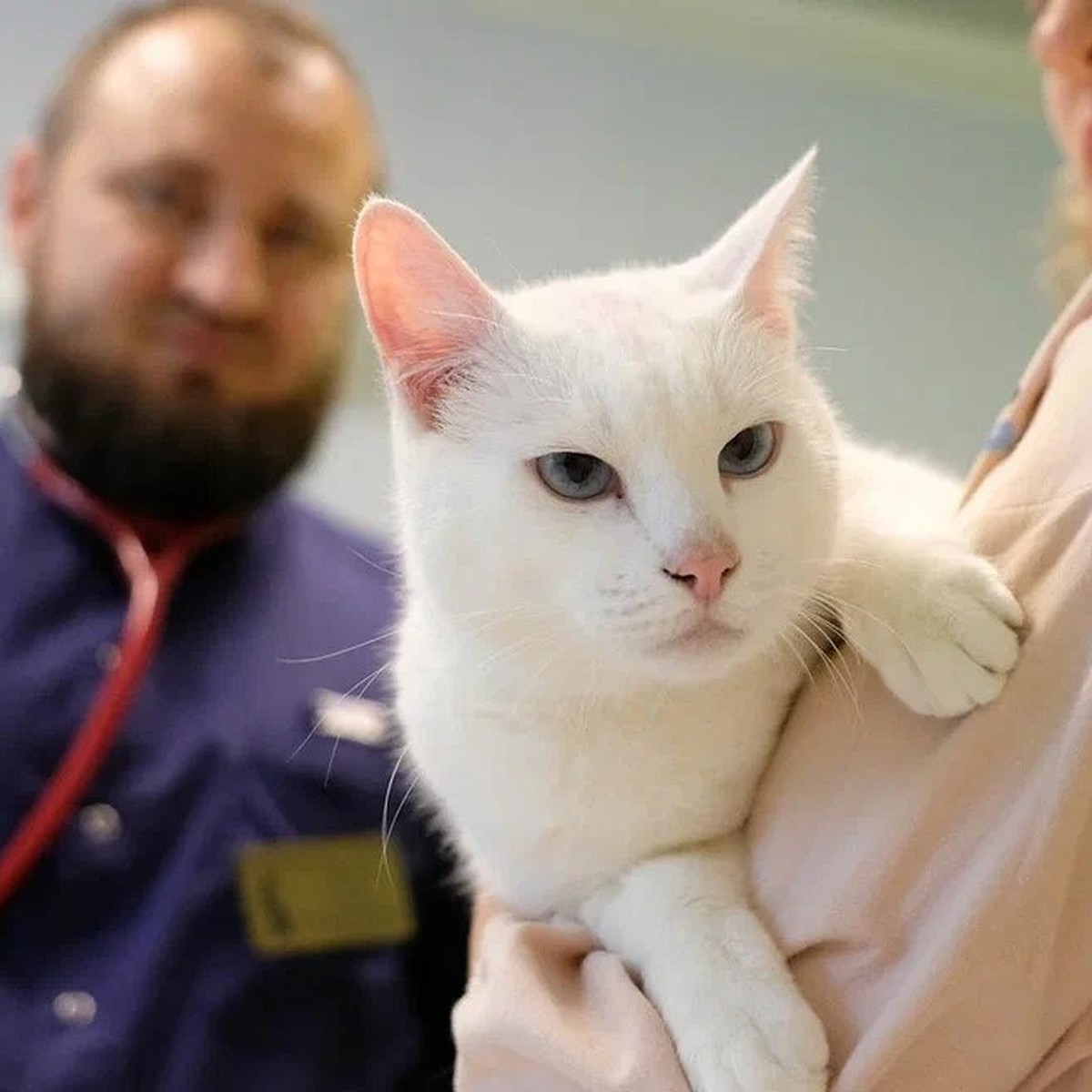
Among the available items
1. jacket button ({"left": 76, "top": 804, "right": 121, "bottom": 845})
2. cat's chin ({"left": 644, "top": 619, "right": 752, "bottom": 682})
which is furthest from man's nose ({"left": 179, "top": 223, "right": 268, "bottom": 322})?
cat's chin ({"left": 644, "top": 619, "right": 752, "bottom": 682})

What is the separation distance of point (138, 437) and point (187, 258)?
0.69 feet

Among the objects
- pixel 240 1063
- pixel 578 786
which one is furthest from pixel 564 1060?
pixel 240 1063

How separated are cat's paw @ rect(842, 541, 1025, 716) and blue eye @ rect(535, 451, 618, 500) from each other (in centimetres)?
14

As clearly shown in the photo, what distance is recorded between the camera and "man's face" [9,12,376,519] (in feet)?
4.39

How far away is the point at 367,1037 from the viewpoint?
123cm

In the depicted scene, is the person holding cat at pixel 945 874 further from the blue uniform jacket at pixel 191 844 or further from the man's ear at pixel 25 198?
the man's ear at pixel 25 198

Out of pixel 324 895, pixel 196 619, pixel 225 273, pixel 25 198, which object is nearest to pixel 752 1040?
pixel 324 895

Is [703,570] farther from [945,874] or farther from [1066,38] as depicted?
[1066,38]

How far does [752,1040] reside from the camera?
0.51 meters

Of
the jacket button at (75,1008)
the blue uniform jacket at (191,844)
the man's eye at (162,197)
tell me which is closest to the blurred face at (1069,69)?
the blue uniform jacket at (191,844)

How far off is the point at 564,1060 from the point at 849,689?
0.72 feet

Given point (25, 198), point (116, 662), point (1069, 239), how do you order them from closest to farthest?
point (1069, 239), point (116, 662), point (25, 198)

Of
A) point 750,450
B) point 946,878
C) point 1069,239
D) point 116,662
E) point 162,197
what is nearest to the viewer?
point 946,878

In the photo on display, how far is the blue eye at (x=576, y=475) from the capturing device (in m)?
0.60
